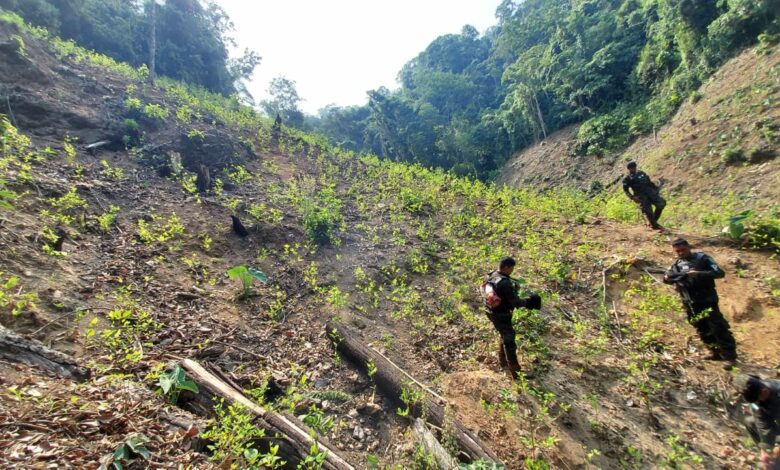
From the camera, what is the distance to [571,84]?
29391 mm

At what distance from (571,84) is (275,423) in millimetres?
34110

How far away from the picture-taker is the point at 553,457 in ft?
11.5

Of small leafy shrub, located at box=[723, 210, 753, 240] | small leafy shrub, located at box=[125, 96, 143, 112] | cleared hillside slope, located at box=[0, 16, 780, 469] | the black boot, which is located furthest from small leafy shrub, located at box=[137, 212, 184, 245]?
small leafy shrub, located at box=[723, 210, 753, 240]

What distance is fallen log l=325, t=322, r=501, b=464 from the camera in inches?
137

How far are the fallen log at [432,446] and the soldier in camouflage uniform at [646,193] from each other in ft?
24.1

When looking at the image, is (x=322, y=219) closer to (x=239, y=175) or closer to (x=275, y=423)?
(x=239, y=175)

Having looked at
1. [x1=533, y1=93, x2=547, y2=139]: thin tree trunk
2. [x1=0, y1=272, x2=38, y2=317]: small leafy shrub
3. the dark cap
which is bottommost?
the dark cap

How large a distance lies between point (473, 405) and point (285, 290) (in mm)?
4030

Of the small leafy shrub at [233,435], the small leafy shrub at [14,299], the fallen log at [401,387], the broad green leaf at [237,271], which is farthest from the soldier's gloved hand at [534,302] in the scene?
the small leafy shrub at [14,299]

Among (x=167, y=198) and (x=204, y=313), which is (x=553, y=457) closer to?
(x=204, y=313)

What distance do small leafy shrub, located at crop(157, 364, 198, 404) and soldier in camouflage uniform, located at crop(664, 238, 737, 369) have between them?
6.29m

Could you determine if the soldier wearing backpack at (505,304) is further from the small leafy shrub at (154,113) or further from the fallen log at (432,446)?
the small leafy shrub at (154,113)

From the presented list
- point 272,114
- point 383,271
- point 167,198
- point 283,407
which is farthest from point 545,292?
point 272,114

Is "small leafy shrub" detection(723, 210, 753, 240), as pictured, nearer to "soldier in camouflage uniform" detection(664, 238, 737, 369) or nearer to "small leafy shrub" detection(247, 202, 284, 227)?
"soldier in camouflage uniform" detection(664, 238, 737, 369)
